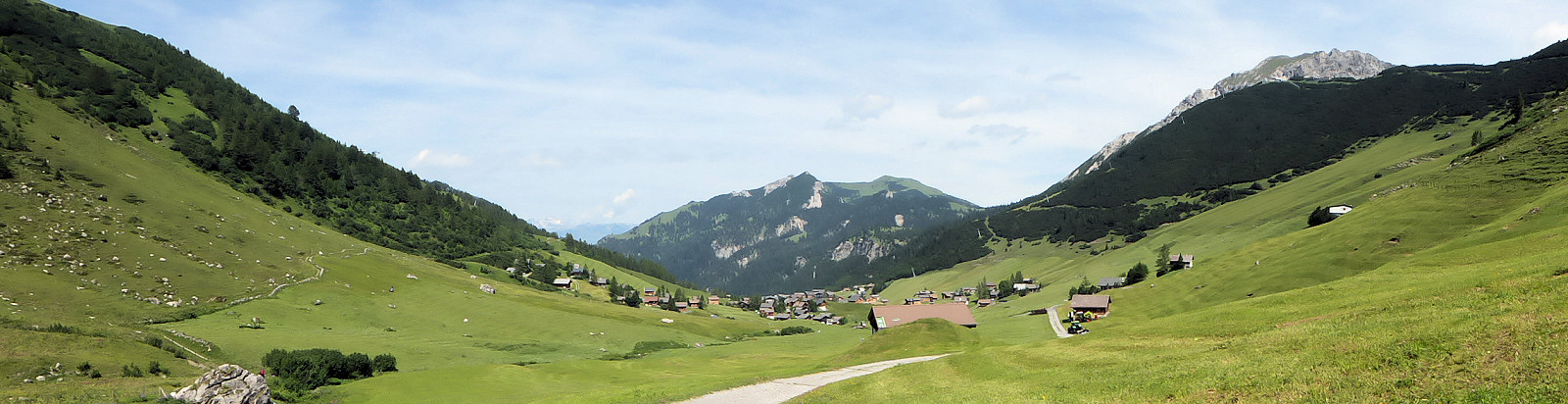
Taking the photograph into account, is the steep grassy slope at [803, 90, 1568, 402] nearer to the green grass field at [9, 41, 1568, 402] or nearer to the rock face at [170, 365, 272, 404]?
the green grass field at [9, 41, 1568, 402]

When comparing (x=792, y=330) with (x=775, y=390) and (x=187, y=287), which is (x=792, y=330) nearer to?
(x=187, y=287)

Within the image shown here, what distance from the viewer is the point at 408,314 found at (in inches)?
4316

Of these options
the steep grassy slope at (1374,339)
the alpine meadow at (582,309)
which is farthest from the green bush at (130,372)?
the steep grassy slope at (1374,339)

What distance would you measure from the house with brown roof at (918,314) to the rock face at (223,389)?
9287cm

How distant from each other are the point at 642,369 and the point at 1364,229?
9944 centimetres

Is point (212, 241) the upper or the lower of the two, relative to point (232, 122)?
lower

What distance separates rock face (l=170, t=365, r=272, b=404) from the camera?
37.3 m

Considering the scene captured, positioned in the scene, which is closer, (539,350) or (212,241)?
(539,350)

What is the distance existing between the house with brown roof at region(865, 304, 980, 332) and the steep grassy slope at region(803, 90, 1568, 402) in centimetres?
4672

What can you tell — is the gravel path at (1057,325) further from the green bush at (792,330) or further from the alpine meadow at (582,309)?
the green bush at (792,330)

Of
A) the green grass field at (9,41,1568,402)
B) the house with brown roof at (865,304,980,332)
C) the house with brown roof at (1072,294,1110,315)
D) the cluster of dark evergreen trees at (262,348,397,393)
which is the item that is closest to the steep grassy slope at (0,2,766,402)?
the green grass field at (9,41,1568,402)

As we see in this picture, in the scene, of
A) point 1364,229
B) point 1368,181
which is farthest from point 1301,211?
point 1364,229

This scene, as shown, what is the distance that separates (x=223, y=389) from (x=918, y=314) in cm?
10221

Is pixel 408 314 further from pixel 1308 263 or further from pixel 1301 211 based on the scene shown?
pixel 1301 211
